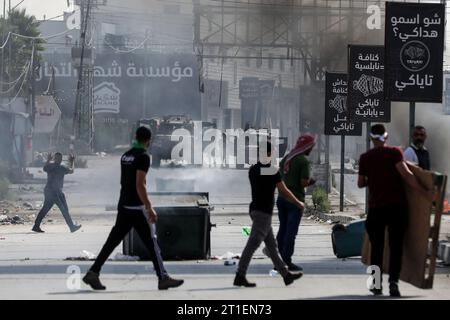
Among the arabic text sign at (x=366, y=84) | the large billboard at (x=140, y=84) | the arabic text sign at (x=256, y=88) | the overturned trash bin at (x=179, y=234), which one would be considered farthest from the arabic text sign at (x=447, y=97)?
the overturned trash bin at (x=179, y=234)

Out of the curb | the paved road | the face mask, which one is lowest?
the curb

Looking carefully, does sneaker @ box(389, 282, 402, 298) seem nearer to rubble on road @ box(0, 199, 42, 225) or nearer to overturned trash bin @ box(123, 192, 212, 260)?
overturned trash bin @ box(123, 192, 212, 260)

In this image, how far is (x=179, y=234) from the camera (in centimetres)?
1588

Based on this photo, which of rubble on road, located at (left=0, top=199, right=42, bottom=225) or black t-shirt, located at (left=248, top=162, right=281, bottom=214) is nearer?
black t-shirt, located at (left=248, top=162, right=281, bottom=214)

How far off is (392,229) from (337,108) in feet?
63.0

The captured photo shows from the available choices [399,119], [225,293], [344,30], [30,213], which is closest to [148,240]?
[225,293]

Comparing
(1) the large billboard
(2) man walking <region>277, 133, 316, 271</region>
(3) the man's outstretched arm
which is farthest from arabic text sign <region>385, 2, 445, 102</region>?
(1) the large billboard

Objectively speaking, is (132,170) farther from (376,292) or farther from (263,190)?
(376,292)

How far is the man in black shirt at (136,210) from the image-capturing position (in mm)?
11852

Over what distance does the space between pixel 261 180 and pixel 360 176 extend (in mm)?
1162

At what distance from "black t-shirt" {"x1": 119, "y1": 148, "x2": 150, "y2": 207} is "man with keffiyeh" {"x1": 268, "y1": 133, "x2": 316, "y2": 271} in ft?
7.82

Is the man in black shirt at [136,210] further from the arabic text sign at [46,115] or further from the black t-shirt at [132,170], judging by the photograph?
the arabic text sign at [46,115]

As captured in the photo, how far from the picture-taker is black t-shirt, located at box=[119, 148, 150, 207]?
38.9ft
